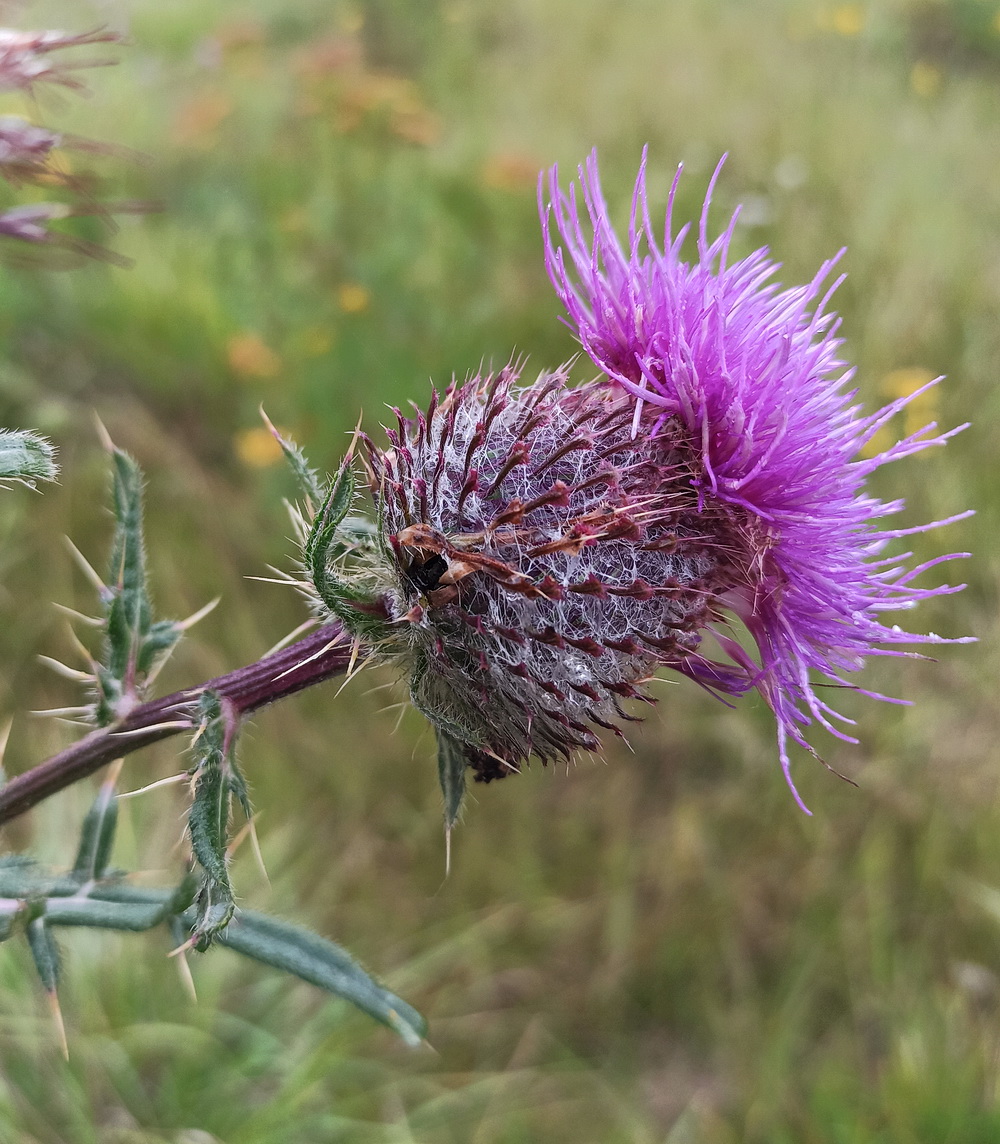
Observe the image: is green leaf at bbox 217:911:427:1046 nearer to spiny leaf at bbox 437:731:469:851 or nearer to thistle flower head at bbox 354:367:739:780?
spiny leaf at bbox 437:731:469:851

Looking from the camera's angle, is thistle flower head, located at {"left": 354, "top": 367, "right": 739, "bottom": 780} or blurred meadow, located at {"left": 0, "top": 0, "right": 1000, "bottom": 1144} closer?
thistle flower head, located at {"left": 354, "top": 367, "right": 739, "bottom": 780}

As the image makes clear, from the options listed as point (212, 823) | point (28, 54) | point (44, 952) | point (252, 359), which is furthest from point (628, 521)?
point (252, 359)

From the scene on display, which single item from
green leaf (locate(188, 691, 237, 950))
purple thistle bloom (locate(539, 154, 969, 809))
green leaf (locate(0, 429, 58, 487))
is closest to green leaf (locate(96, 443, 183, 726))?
green leaf (locate(188, 691, 237, 950))

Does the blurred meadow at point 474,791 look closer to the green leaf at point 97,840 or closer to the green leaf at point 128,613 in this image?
the green leaf at point 128,613

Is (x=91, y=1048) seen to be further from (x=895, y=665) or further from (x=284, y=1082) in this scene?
(x=895, y=665)

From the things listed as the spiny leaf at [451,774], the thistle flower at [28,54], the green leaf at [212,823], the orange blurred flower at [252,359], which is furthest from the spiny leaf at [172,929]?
the orange blurred flower at [252,359]

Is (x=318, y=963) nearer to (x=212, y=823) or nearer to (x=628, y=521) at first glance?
(x=212, y=823)
